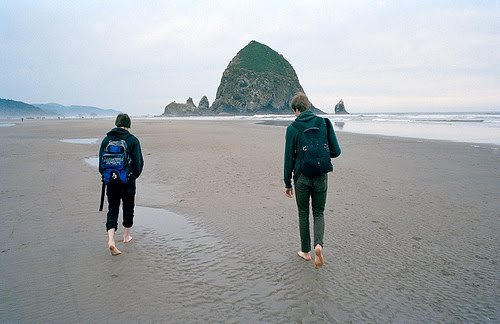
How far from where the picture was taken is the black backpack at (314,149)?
4117 millimetres

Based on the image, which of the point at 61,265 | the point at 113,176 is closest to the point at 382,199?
the point at 113,176

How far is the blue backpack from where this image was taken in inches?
179

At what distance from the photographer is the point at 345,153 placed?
1526 cm

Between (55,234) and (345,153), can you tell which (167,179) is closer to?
(55,234)

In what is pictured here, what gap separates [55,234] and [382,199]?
684 cm

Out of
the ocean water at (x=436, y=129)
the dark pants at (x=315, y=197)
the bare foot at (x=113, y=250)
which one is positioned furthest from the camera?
the ocean water at (x=436, y=129)

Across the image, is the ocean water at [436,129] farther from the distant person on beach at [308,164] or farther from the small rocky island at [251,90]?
the small rocky island at [251,90]

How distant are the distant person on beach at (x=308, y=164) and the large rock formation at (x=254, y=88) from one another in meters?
133

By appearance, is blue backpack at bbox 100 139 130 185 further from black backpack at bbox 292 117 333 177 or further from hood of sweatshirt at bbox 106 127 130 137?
black backpack at bbox 292 117 333 177

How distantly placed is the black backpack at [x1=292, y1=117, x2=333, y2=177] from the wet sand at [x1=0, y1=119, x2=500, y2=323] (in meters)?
1.34

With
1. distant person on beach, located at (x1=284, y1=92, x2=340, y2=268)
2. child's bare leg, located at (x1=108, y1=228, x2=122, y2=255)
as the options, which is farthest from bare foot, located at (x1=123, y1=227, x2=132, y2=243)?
distant person on beach, located at (x1=284, y1=92, x2=340, y2=268)

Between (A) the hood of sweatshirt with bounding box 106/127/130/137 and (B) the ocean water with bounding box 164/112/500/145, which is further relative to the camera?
(B) the ocean water with bounding box 164/112/500/145

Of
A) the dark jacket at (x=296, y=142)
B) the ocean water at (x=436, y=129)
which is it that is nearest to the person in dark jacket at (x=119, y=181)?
the dark jacket at (x=296, y=142)

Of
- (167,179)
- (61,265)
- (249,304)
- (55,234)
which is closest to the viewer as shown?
(249,304)
